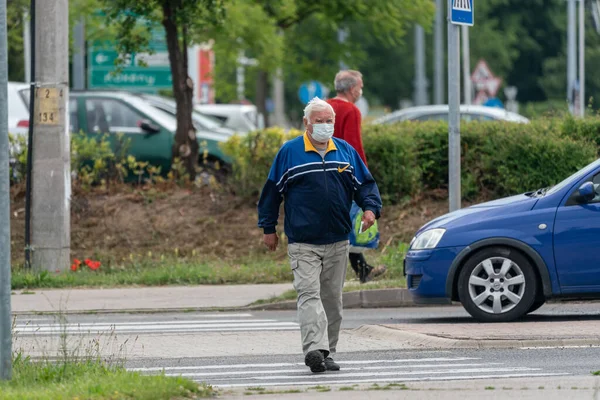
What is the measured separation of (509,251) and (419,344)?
1732 millimetres

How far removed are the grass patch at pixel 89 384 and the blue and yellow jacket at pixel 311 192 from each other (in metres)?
1.51

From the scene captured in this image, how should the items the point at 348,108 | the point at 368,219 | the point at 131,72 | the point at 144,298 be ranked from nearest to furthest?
the point at 368,219 < the point at 348,108 < the point at 144,298 < the point at 131,72

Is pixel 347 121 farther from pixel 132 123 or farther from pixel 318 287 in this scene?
pixel 132 123

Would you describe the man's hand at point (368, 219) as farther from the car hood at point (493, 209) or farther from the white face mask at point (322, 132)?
the car hood at point (493, 209)

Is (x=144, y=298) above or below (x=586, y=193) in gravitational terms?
below

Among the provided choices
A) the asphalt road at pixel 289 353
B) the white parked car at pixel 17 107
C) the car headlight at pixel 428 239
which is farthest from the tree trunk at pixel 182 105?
the car headlight at pixel 428 239

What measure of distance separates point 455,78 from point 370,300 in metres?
2.40

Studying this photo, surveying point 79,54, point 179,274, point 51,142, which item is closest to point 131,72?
point 79,54

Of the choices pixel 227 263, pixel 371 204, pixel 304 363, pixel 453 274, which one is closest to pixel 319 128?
pixel 371 204

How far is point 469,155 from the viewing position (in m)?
18.0

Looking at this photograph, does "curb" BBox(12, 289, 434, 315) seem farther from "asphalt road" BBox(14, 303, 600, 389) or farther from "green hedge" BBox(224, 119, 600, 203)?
"green hedge" BBox(224, 119, 600, 203)

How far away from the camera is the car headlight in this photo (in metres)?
11.6

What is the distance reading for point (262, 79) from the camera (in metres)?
40.3

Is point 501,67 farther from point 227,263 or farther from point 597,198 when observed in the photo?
point 597,198
